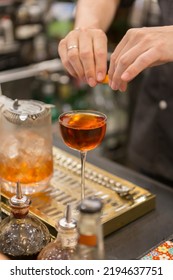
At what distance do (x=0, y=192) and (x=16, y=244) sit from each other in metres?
0.32

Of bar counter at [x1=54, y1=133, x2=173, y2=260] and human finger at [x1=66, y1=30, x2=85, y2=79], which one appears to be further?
human finger at [x1=66, y1=30, x2=85, y2=79]

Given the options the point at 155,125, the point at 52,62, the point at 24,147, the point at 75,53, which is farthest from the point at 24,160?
the point at 52,62

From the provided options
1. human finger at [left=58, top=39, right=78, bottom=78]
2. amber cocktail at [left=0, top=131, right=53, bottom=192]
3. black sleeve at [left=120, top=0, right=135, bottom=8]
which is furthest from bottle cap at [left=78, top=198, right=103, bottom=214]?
black sleeve at [left=120, top=0, right=135, bottom=8]

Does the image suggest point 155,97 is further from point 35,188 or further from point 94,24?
point 35,188

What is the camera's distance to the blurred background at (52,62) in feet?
9.91

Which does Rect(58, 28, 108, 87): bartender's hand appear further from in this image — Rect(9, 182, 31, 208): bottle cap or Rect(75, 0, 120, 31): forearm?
Rect(9, 182, 31, 208): bottle cap

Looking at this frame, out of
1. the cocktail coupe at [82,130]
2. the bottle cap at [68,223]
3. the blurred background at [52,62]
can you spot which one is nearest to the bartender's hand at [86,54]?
the cocktail coupe at [82,130]

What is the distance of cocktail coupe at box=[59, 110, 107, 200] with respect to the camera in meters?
1.20

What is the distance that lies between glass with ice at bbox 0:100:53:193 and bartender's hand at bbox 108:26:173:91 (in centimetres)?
23

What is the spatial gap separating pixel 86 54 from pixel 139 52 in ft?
0.59

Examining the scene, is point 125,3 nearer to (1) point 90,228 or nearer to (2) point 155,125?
(2) point 155,125

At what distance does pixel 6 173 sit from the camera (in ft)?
4.41
